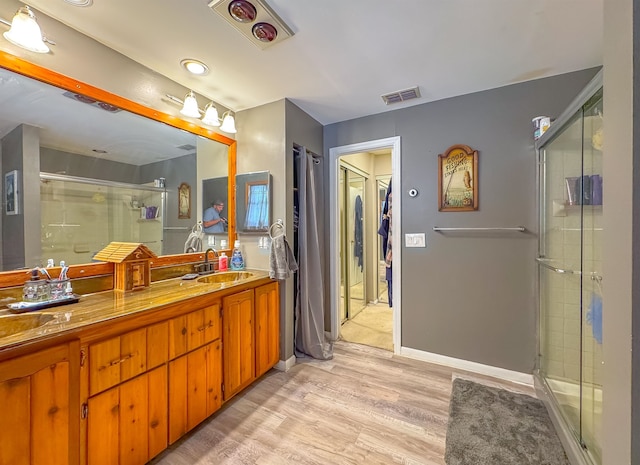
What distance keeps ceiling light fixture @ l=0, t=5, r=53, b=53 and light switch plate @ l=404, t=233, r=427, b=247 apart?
8.83ft

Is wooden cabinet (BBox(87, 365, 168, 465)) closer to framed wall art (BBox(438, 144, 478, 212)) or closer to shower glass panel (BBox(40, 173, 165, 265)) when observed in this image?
shower glass panel (BBox(40, 173, 165, 265))

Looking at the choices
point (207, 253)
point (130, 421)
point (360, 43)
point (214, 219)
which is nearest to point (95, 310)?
point (130, 421)

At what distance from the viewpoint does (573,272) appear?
164 centimetres

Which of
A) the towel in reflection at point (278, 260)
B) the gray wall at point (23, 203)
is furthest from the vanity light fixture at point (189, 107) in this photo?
the towel in reflection at point (278, 260)

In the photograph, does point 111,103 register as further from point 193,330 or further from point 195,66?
point 193,330

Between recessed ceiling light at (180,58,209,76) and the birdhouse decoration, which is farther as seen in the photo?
recessed ceiling light at (180,58,209,76)

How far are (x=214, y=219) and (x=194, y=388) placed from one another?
138cm

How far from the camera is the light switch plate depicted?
238 cm

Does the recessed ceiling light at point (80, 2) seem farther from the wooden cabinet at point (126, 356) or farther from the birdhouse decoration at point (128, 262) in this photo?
the wooden cabinet at point (126, 356)

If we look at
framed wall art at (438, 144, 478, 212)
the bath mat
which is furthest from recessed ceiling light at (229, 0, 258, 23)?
the bath mat

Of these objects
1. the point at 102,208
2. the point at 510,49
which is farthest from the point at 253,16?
the point at 510,49

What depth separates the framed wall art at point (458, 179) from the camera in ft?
7.10

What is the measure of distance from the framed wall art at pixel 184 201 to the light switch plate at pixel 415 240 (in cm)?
201

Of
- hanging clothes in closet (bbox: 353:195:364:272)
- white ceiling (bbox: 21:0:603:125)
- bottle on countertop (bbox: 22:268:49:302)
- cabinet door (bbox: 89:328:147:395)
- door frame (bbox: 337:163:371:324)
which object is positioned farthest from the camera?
hanging clothes in closet (bbox: 353:195:364:272)
